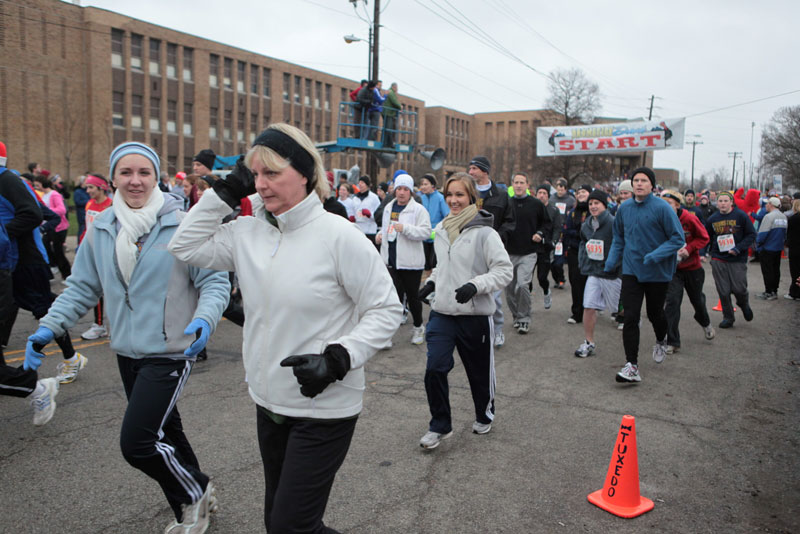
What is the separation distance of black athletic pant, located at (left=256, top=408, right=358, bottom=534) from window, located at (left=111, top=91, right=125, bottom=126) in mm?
45616

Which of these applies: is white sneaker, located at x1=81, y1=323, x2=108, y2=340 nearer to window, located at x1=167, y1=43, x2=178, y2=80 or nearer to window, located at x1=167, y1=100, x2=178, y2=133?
window, located at x1=167, y1=100, x2=178, y2=133

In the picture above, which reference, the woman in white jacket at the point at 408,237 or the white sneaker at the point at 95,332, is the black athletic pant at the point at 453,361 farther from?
the white sneaker at the point at 95,332

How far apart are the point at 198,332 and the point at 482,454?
7.77ft

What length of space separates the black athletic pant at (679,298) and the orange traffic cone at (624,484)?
426cm

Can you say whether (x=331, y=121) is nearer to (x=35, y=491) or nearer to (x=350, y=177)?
(x=350, y=177)

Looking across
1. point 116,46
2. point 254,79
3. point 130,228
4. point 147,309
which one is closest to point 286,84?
point 254,79

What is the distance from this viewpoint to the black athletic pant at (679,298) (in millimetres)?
7461

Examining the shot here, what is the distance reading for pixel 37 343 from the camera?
2.93 metres

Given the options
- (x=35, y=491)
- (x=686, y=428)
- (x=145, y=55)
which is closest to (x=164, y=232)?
(x=35, y=491)

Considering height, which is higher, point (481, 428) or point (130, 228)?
point (130, 228)

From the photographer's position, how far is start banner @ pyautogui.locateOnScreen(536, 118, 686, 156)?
19125 mm

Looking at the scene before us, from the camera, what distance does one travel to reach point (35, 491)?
3.64 meters

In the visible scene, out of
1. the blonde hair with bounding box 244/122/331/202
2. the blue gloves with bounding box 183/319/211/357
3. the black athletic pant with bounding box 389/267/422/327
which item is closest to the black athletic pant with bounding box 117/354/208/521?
the blue gloves with bounding box 183/319/211/357

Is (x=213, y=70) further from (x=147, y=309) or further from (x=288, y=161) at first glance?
(x=288, y=161)
